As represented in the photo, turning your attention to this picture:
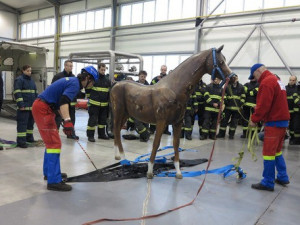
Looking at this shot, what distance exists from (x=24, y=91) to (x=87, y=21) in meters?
13.2

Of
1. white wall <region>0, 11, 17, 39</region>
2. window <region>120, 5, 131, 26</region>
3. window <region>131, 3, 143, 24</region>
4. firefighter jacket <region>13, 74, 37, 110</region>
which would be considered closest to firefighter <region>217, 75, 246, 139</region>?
firefighter jacket <region>13, 74, 37, 110</region>

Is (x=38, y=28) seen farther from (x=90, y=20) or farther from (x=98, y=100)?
(x=98, y=100)

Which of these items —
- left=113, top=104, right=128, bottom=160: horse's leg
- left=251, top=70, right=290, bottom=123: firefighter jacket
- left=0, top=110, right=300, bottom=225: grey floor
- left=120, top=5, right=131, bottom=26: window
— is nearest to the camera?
left=0, top=110, right=300, bottom=225: grey floor

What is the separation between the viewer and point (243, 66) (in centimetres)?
1189

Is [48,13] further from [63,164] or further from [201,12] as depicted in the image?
[63,164]

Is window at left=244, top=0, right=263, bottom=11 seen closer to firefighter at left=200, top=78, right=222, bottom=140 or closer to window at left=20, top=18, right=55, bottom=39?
firefighter at left=200, top=78, right=222, bottom=140

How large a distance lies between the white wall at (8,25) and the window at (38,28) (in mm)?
632

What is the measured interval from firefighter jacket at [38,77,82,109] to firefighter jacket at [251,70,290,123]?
247 centimetres

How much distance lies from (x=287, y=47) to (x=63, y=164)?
1013 cm

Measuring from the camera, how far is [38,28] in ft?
68.3

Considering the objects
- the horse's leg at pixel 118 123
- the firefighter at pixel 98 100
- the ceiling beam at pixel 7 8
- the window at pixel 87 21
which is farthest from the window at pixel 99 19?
the horse's leg at pixel 118 123

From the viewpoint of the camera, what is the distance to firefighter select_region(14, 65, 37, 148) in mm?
5566

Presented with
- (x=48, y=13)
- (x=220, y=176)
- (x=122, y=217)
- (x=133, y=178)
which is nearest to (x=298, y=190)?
(x=220, y=176)

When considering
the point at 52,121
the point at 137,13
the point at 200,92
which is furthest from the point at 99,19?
the point at 52,121
